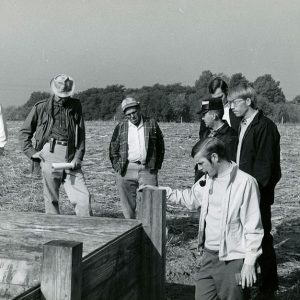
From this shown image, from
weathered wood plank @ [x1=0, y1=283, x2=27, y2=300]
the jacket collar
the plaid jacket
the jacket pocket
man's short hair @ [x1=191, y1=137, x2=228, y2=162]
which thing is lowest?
weathered wood plank @ [x1=0, y1=283, x2=27, y2=300]

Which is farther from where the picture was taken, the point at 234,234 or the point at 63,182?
the point at 63,182

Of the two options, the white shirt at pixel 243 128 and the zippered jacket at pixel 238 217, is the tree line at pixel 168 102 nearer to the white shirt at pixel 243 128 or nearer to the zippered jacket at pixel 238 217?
the white shirt at pixel 243 128

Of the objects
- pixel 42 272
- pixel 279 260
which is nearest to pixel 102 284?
pixel 42 272

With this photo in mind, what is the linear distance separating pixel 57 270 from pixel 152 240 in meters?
1.30

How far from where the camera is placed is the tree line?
5326 cm

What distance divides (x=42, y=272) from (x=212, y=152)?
5.05 feet

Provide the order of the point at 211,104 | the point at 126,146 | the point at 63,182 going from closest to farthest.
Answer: the point at 211,104 < the point at 63,182 < the point at 126,146

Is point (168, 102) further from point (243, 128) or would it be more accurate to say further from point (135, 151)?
point (243, 128)

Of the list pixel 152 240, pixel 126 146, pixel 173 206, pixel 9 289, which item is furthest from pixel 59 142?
pixel 173 206

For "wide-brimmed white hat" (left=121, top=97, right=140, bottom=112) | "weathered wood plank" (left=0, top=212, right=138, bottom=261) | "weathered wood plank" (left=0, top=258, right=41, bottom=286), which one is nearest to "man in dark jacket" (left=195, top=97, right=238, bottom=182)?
"wide-brimmed white hat" (left=121, top=97, right=140, bottom=112)

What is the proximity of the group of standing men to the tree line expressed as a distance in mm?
36467

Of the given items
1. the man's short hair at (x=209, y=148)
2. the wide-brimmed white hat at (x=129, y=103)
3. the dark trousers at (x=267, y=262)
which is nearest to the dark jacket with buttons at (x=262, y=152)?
the dark trousers at (x=267, y=262)

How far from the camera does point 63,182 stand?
223 inches

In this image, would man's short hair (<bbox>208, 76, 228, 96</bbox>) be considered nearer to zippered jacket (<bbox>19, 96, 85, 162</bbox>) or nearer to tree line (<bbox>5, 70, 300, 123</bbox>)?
zippered jacket (<bbox>19, 96, 85, 162</bbox>)
